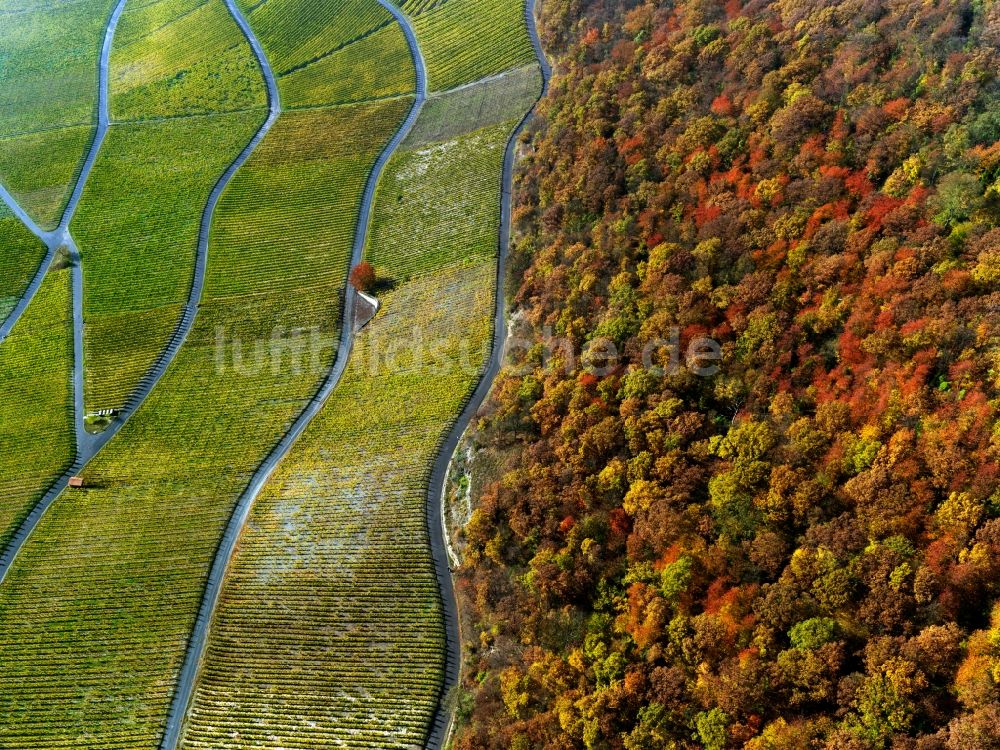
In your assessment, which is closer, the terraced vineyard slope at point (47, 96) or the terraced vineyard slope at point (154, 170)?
the terraced vineyard slope at point (154, 170)

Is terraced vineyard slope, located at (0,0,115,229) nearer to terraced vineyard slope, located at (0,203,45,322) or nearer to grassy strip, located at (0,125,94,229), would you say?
grassy strip, located at (0,125,94,229)

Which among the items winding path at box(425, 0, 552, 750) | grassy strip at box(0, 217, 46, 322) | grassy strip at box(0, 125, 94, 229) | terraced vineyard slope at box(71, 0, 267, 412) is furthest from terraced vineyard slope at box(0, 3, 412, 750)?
grassy strip at box(0, 125, 94, 229)

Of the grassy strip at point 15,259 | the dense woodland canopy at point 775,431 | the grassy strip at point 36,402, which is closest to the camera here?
the dense woodland canopy at point 775,431

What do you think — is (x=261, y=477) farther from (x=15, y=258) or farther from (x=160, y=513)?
(x=15, y=258)

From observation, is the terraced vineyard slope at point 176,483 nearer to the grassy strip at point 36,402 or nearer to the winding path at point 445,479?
the grassy strip at point 36,402

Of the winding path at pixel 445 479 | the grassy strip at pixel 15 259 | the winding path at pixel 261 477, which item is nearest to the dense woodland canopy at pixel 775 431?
the winding path at pixel 445 479

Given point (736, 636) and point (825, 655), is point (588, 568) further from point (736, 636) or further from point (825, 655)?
point (825, 655)

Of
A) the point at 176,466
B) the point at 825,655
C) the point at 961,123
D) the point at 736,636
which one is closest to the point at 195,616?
the point at 176,466
